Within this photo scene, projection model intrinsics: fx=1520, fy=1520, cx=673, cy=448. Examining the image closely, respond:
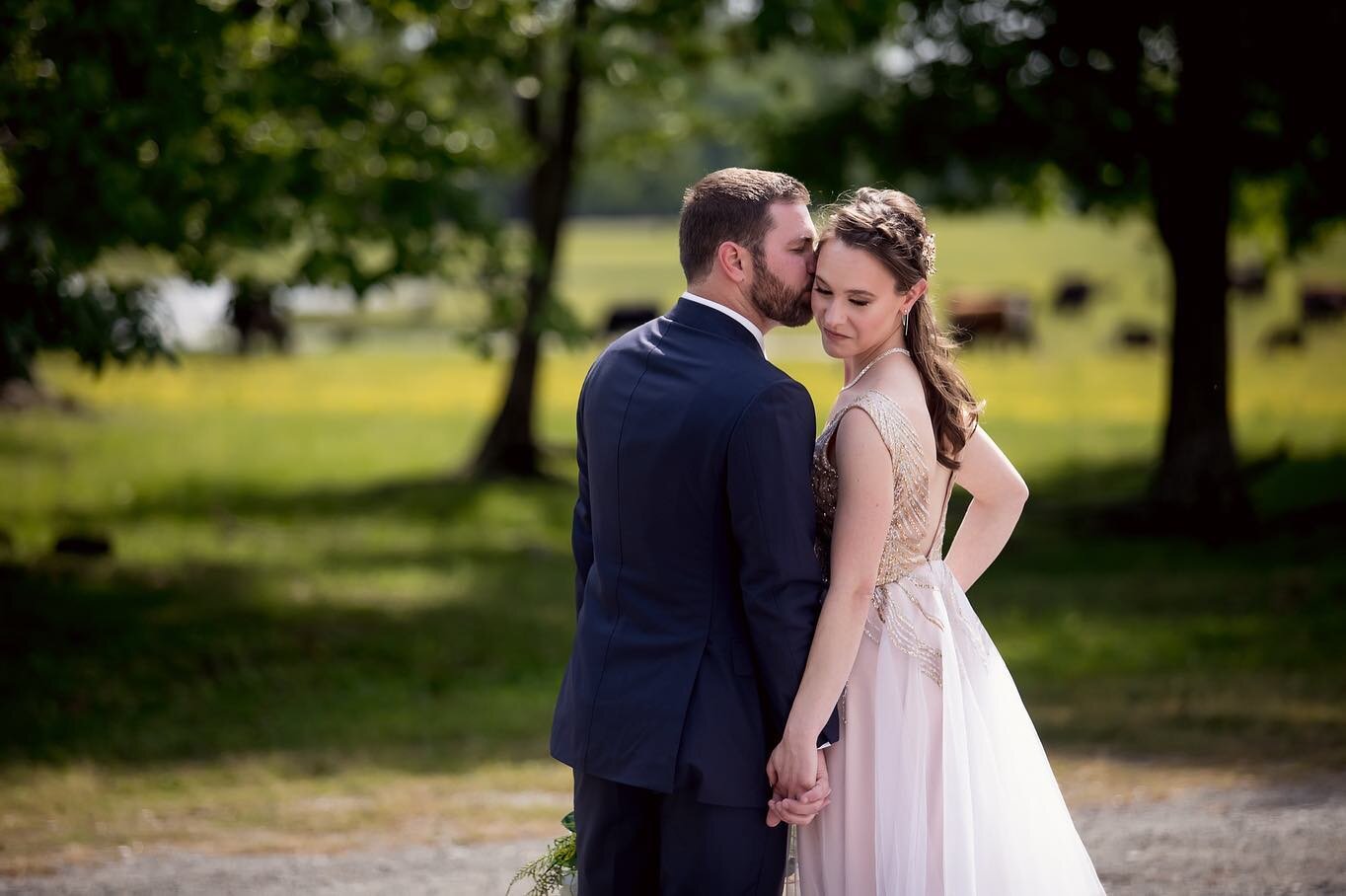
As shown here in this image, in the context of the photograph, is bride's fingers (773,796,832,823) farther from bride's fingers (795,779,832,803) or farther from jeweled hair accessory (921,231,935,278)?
jeweled hair accessory (921,231,935,278)

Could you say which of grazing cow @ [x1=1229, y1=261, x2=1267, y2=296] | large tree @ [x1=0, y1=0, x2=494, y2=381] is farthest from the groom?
grazing cow @ [x1=1229, y1=261, x2=1267, y2=296]

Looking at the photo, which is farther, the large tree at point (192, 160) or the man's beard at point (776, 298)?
the large tree at point (192, 160)

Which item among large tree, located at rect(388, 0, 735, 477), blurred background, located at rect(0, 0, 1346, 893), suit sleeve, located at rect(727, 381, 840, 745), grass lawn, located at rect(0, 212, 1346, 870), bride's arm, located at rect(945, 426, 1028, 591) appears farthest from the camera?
large tree, located at rect(388, 0, 735, 477)

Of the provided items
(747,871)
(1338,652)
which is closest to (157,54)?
(747,871)

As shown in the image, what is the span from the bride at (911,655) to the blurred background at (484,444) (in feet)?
1.46

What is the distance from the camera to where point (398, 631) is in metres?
12.6

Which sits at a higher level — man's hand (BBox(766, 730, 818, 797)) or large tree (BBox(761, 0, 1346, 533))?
large tree (BBox(761, 0, 1346, 533))

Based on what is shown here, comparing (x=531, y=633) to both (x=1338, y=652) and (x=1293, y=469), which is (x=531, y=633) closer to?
(x=1338, y=652)

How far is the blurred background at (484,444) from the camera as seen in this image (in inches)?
332

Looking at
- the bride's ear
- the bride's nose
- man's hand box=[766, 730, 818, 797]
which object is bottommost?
man's hand box=[766, 730, 818, 797]

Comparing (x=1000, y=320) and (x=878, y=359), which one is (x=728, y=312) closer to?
(x=878, y=359)

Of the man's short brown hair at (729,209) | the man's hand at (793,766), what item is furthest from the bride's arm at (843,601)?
the man's short brown hair at (729,209)

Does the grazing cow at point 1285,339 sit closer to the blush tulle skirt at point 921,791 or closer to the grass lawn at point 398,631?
the grass lawn at point 398,631

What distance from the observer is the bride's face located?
3.72 meters
